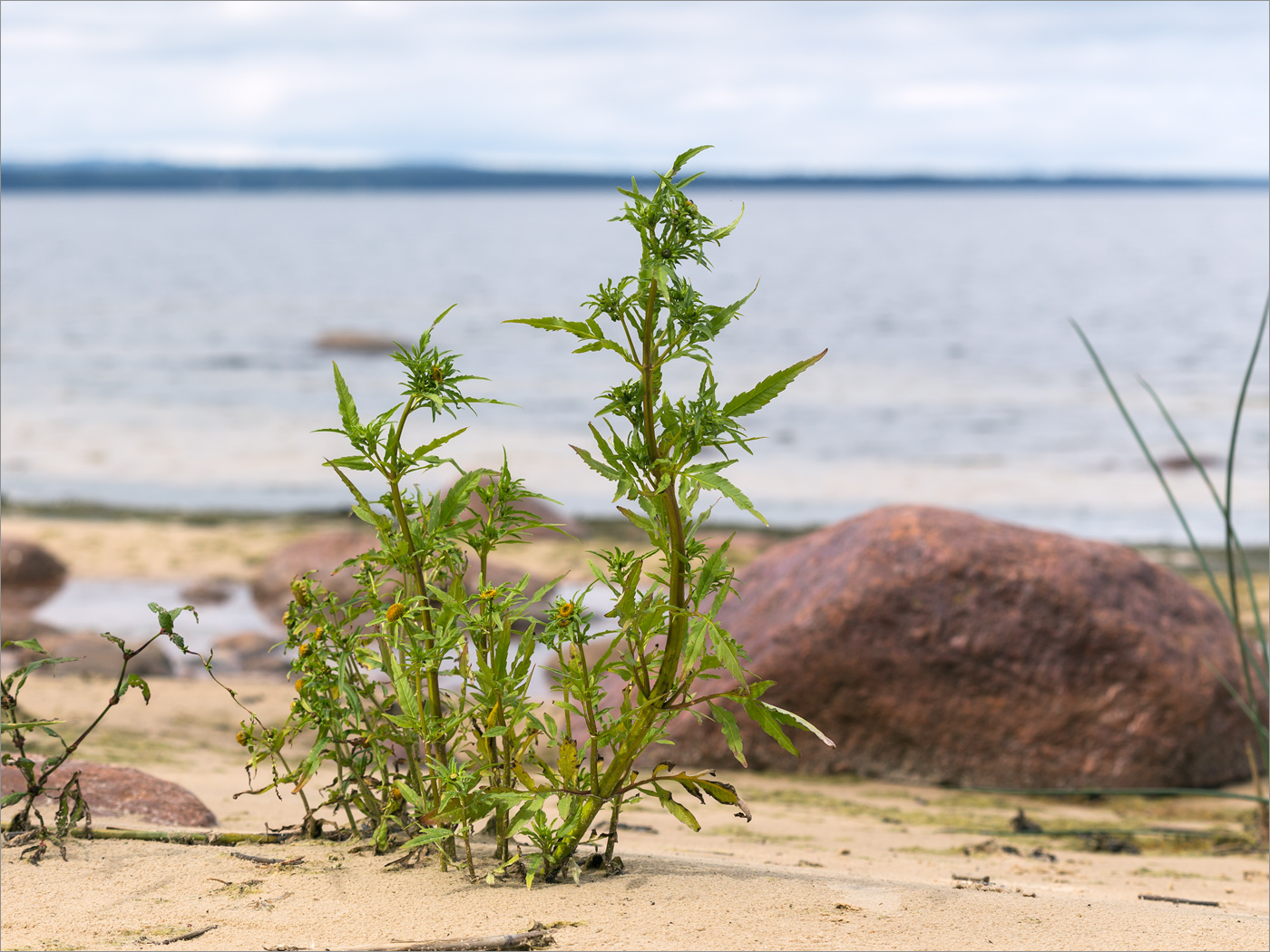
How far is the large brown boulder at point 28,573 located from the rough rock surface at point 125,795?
7.32m

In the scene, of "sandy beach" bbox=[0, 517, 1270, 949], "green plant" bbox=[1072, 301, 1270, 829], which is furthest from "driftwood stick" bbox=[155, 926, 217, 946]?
"green plant" bbox=[1072, 301, 1270, 829]

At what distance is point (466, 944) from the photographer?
6.87 feet

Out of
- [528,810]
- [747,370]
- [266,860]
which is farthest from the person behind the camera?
[747,370]

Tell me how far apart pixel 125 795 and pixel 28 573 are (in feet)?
26.9

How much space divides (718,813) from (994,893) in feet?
7.47

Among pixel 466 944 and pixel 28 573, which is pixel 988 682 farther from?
pixel 28 573

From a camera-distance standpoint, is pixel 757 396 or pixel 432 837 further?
pixel 432 837

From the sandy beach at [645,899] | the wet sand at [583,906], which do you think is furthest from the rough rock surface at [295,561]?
the wet sand at [583,906]

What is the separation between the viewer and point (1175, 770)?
5.69 metres

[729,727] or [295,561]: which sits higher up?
[729,727]

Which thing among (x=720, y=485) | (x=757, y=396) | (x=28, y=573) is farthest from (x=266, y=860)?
(x=28, y=573)

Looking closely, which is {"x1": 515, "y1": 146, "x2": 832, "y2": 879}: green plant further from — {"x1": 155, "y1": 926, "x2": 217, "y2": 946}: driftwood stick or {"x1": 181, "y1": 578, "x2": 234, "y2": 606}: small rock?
{"x1": 181, "y1": 578, "x2": 234, "y2": 606}: small rock

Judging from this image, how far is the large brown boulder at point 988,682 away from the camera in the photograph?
18.6 ft

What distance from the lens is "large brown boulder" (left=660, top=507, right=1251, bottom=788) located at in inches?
223
